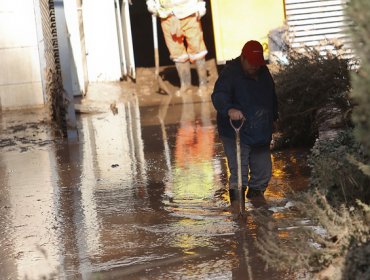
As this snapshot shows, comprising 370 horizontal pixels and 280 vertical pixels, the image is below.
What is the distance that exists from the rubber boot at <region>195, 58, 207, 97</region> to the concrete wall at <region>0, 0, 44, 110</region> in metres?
2.88

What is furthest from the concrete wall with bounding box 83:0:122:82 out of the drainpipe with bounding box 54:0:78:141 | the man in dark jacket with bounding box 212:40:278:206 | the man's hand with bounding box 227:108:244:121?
the man's hand with bounding box 227:108:244:121

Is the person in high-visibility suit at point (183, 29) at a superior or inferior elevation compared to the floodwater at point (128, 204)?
superior

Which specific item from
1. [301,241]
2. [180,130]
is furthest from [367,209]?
[180,130]

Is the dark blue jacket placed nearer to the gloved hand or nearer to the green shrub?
the green shrub

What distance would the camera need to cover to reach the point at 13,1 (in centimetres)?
1539

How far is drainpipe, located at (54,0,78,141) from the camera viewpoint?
39.2ft

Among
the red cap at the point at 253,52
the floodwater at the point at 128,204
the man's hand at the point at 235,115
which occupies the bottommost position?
the floodwater at the point at 128,204

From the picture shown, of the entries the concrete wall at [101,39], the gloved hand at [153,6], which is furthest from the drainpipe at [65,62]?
the concrete wall at [101,39]

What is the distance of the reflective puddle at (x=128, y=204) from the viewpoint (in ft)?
21.5

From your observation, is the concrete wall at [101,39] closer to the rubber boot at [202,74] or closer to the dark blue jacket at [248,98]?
the rubber boot at [202,74]

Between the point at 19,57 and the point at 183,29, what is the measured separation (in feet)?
9.59

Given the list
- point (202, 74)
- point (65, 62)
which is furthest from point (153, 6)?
point (65, 62)

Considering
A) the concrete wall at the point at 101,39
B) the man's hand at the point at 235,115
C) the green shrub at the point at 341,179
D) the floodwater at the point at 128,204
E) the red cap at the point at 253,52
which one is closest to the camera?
the green shrub at the point at 341,179

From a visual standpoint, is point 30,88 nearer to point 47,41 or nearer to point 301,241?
point 47,41
